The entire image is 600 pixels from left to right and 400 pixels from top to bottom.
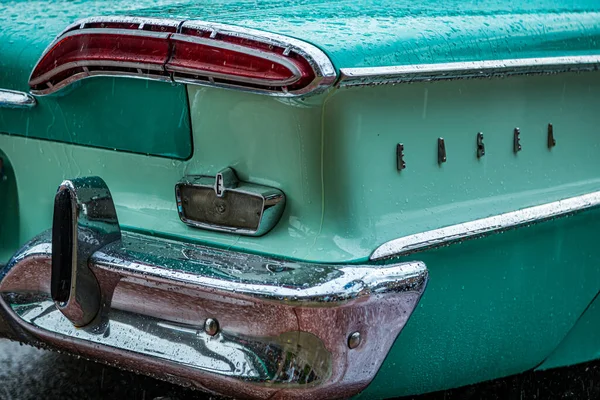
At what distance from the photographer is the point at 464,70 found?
2.09 metres

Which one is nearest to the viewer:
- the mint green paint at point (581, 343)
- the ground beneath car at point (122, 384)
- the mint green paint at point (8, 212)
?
the mint green paint at point (8, 212)

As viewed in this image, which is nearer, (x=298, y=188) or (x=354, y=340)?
(x=354, y=340)

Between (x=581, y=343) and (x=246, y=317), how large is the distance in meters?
1.12

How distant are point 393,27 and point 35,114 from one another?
0.89 m

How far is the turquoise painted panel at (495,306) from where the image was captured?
2.16 metres

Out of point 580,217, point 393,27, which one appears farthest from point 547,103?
point 393,27

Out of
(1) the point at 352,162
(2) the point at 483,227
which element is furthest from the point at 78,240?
(2) the point at 483,227

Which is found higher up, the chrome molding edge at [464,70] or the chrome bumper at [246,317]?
the chrome molding edge at [464,70]

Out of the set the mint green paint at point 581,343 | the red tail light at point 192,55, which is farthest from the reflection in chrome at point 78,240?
the mint green paint at point 581,343

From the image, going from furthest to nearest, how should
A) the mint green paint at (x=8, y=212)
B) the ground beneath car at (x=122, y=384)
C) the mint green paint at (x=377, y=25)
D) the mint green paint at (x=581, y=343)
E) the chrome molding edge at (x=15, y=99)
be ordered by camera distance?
the ground beneath car at (x=122, y=384)
the mint green paint at (x=581, y=343)
the mint green paint at (x=8, y=212)
the chrome molding edge at (x=15, y=99)
the mint green paint at (x=377, y=25)

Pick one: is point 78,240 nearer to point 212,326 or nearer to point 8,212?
point 212,326

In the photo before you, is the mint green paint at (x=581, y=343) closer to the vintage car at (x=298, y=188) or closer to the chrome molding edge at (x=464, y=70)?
the vintage car at (x=298, y=188)

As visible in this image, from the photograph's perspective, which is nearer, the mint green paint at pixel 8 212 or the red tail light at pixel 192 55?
the red tail light at pixel 192 55

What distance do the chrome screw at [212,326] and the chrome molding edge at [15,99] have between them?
75 cm
